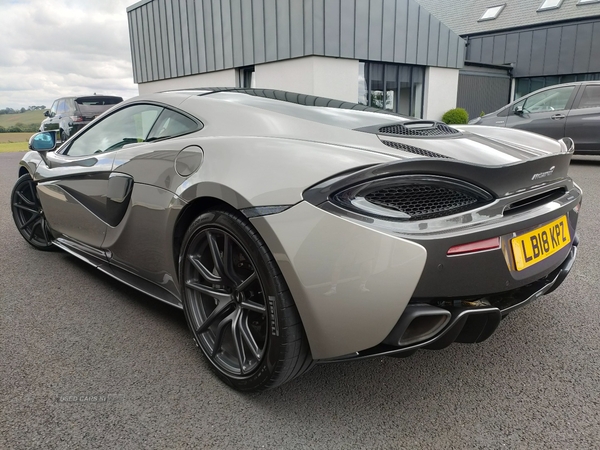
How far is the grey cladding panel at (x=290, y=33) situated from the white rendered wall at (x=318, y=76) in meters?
0.23

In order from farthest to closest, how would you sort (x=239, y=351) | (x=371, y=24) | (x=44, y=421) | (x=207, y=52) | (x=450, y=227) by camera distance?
(x=207, y=52)
(x=371, y=24)
(x=239, y=351)
(x=44, y=421)
(x=450, y=227)

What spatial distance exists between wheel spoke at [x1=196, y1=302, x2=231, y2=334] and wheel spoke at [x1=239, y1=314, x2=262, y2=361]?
0.33ft

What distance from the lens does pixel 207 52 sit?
14.9m

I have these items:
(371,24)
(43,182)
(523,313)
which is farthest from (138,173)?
(371,24)

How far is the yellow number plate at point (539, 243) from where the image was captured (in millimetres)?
1656

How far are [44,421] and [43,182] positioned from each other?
2.11 metres

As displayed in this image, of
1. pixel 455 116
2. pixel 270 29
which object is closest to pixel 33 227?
pixel 270 29

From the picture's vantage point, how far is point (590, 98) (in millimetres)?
8305

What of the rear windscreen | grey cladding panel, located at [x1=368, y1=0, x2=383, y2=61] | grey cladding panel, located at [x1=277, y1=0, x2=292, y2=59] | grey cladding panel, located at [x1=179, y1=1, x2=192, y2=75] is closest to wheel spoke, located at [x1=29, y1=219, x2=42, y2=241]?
grey cladding panel, located at [x1=277, y1=0, x2=292, y2=59]

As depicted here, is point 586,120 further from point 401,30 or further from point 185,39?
point 185,39

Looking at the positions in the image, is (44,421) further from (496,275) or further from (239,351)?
(496,275)

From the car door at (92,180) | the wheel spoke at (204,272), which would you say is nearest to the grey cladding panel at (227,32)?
the car door at (92,180)

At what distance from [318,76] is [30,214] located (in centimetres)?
891

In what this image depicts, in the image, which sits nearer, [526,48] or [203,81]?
[203,81]
